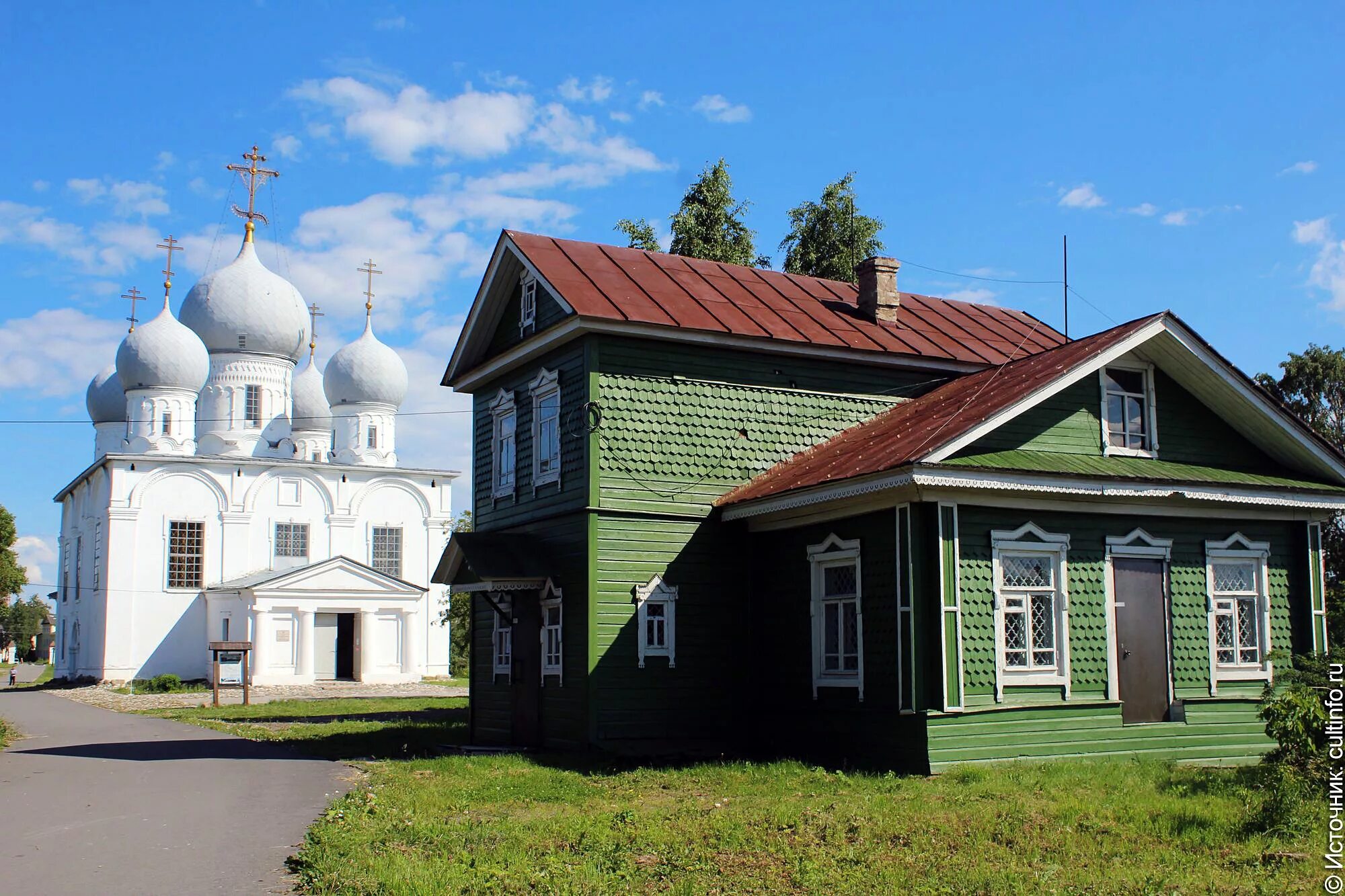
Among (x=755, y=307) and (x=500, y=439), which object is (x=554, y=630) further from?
(x=755, y=307)

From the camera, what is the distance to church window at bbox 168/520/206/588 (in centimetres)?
4675

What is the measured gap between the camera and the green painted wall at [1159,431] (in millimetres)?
16109

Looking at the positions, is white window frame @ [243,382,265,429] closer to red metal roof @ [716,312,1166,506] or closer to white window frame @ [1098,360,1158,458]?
red metal roof @ [716,312,1166,506]

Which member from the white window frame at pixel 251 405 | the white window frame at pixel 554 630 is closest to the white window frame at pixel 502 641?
the white window frame at pixel 554 630

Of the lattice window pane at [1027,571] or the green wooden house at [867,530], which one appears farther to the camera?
the lattice window pane at [1027,571]

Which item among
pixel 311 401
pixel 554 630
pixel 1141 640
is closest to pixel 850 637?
pixel 1141 640

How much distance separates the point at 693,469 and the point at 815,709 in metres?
3.87

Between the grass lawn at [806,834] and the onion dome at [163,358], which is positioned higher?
the onion dome at [163,358]

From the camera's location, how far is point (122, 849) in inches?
417

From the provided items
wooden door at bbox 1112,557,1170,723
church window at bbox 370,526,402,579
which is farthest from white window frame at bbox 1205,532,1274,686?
church window at bbox 370,526,402,579

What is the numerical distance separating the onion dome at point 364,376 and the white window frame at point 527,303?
122 feet

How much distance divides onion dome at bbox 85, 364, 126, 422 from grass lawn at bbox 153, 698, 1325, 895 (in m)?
48.9

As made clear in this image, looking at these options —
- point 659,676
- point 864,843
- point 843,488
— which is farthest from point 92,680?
point 864,843

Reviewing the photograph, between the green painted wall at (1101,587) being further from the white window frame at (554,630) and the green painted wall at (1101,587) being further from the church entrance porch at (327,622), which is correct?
the church entrance porch at (327,622)
